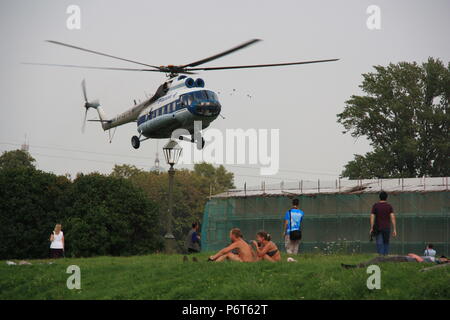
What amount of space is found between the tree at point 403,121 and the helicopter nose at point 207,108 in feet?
131

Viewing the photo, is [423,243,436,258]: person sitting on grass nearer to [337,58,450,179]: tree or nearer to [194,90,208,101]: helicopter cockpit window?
[194,90,208,101]: helicopter cockpit window

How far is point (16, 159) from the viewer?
402 ft

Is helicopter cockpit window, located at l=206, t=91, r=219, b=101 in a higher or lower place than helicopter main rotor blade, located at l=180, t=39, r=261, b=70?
lower

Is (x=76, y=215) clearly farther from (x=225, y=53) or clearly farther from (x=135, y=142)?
(x=225, y=53)

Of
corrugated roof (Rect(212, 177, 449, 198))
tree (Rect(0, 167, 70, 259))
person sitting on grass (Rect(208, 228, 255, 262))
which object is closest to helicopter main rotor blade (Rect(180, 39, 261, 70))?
person sitting on grass (Rect(208, 228, 255, 262))

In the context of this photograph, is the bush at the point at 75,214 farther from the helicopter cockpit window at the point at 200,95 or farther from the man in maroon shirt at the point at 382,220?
the man in maroon shirt at the point at 382,220

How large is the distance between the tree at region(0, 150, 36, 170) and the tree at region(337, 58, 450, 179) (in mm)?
53819

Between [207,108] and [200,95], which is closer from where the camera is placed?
[207,108]

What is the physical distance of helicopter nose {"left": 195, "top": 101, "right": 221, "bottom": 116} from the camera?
146 feet

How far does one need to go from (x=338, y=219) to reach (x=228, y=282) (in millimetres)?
44211

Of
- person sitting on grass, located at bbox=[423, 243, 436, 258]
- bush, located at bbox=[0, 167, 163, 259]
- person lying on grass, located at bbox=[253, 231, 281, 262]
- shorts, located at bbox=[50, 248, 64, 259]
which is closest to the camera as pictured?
person lying on grass, located at bbox=[253, 231, 281, 262]

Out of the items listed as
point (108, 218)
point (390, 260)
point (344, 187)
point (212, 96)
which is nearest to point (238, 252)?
point (390, 260)
